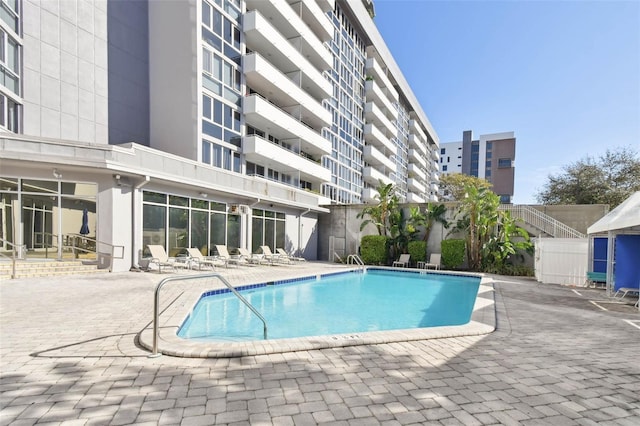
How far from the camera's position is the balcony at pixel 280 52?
62.8 ft

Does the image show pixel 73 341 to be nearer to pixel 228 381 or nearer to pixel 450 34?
pixel 228 381

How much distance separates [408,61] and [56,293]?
5286 centimetres

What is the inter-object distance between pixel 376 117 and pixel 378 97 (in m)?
2.71

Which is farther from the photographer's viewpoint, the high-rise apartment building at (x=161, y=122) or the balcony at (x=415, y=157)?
the balcony at (x=415, y=157)

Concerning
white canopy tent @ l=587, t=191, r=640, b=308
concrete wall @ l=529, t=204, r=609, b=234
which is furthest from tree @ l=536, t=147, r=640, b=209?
white canopy tent @ l=587, t=191, r=640, b=308

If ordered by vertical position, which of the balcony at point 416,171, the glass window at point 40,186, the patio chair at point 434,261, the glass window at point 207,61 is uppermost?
the glass window at point 207,61

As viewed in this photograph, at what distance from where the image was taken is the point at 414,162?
55.5m

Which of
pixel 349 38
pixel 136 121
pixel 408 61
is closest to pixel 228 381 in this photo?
pixel 136 121

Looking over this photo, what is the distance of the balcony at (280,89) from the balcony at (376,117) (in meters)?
10.8

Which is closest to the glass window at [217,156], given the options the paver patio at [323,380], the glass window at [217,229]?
the glass window at [217,229]

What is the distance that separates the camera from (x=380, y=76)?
3897 centimetres

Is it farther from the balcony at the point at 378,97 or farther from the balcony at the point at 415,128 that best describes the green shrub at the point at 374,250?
the balcony at the point at 415,128

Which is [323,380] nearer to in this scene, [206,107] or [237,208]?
[237,208]

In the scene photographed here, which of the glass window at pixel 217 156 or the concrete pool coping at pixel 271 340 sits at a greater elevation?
the glass window at pixel 217 156
